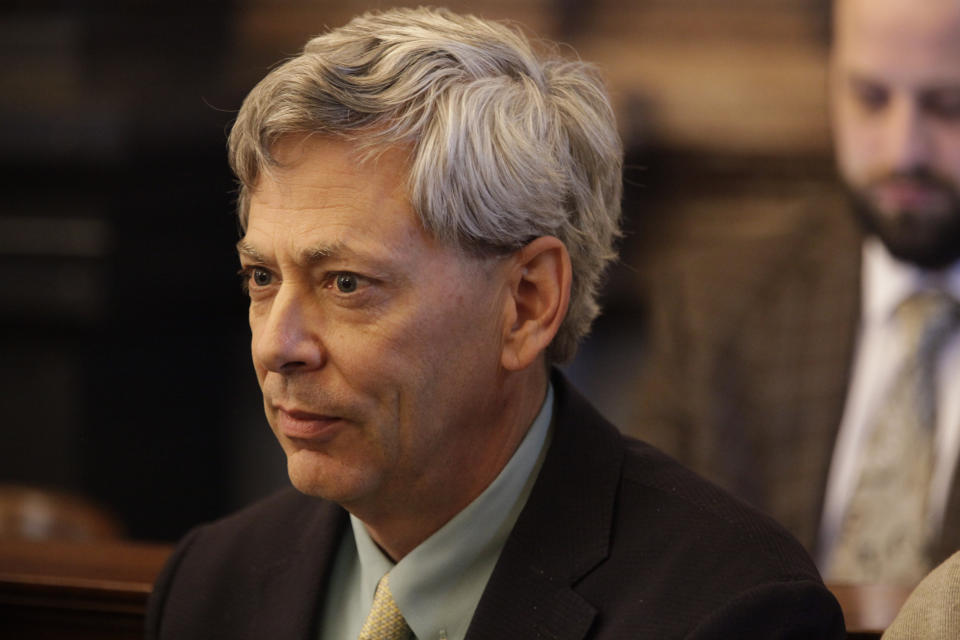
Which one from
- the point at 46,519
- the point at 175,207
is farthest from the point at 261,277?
the point at 175,207

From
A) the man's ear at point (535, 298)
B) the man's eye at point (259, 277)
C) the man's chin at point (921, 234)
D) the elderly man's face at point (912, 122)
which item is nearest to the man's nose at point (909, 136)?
the elderly man's face at point (912, 122)

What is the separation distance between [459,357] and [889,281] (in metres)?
2.27

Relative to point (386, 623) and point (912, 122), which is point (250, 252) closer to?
point (386, 623)

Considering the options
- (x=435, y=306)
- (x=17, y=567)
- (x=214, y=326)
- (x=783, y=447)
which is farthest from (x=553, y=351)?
(x=214, y=326)

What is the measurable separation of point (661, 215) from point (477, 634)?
2948mm

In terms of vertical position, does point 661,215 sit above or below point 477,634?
below

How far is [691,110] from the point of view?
4297 mm

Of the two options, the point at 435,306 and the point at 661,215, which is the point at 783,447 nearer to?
the point at 661,215

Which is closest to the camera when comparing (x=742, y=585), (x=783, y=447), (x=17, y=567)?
(x=742, y=585)

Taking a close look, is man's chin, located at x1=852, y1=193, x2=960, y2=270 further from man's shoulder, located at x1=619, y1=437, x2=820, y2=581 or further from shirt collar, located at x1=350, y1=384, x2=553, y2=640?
shirt collar, located at x1=350, y1=384, x2=553, y2=640

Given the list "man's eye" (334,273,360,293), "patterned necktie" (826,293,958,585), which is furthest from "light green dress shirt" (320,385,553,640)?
"patterned necktie" (826,293,958,585)

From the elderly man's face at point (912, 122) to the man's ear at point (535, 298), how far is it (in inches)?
85.6

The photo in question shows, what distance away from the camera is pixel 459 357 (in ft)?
5.16

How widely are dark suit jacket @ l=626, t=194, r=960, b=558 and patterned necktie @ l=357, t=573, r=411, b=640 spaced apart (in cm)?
195
